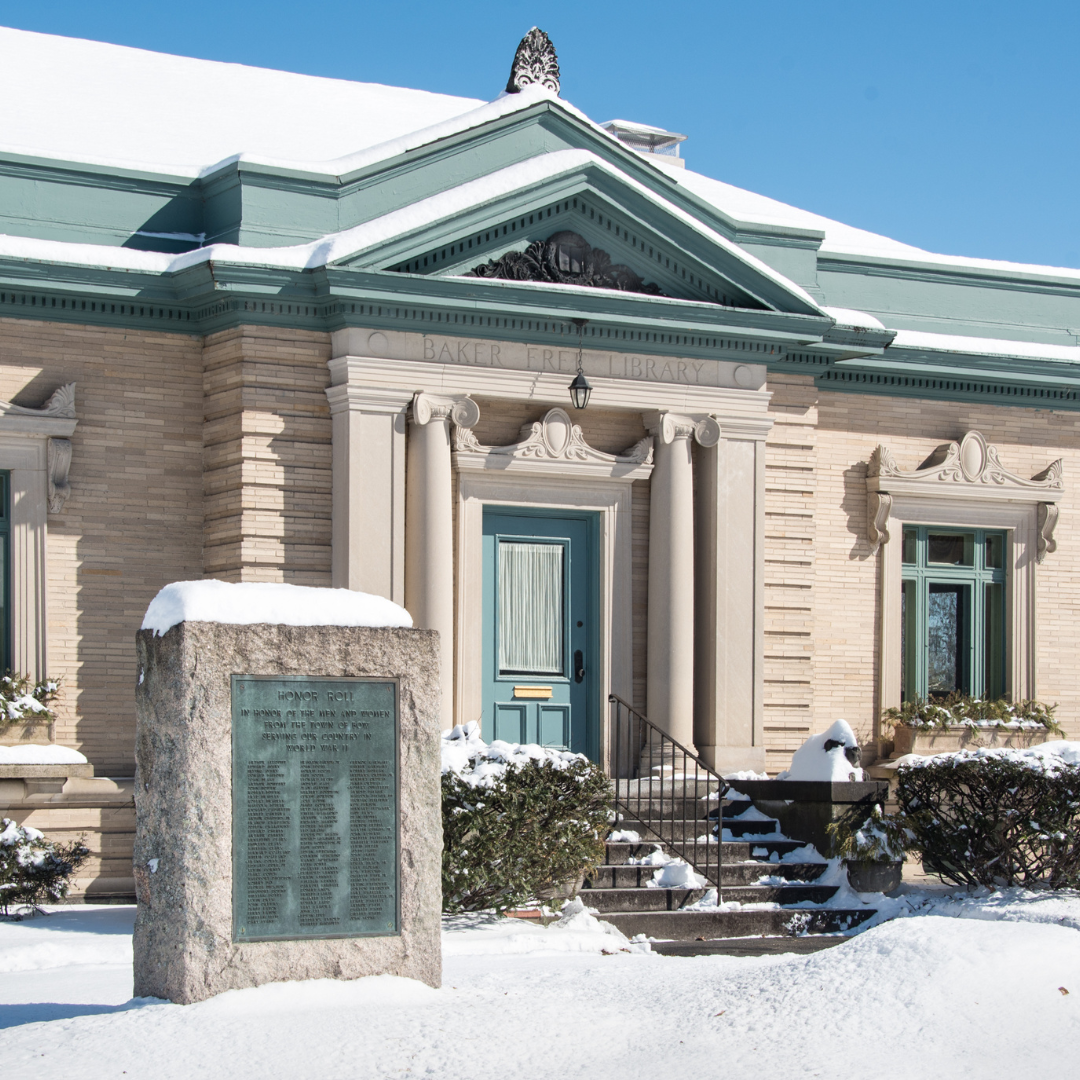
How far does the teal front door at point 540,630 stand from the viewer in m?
14.8

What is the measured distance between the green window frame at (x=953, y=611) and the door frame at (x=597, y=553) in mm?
3572

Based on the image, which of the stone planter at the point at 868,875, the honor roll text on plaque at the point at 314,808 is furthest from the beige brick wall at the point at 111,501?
the honor roll text on plaque at the point at 314,808

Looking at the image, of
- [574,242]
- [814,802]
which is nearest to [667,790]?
[814,802]

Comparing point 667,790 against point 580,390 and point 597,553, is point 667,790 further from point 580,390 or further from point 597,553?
point 580,390

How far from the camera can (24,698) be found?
13.3 meters

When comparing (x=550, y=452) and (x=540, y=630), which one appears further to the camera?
(x=540, y=630)

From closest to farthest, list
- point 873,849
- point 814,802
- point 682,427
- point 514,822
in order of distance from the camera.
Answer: point 514,822, point 873,849, point 814,802, point 682,427

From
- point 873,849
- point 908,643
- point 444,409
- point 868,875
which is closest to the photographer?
point 873,849

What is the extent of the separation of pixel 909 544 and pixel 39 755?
30.3ft

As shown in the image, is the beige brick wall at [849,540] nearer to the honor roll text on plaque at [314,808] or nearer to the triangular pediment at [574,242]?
the triangular pediment at [574,242]

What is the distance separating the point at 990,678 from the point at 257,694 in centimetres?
1181

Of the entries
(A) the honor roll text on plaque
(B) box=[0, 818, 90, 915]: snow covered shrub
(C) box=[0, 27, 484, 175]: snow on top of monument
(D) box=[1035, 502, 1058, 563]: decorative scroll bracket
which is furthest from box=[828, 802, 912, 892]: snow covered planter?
(C) box=[0, 27, 484, 175]: snow on top of monument

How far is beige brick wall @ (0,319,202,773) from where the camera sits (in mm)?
13820

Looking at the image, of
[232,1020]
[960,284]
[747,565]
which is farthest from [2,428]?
[960,284]
